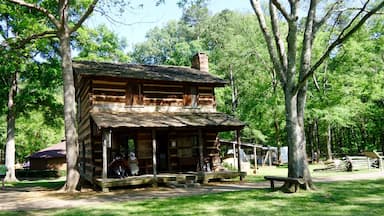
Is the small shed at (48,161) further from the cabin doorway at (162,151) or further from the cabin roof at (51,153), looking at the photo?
the cabin doorway at (162,151)

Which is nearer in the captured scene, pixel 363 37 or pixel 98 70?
pixel 98 70

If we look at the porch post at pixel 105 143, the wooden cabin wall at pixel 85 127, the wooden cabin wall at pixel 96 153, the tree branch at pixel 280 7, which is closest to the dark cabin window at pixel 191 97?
the wooden cabin wall at pixel 96 153

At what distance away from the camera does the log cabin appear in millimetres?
17734

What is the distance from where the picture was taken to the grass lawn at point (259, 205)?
9.44 meters

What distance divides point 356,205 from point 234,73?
107 ft

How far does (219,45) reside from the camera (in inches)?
1750

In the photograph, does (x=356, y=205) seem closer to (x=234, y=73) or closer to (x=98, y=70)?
(x=98, y=70)

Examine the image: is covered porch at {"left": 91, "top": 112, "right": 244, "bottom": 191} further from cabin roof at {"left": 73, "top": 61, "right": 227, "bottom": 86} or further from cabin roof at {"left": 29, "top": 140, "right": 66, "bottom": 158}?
cabin roof at {"left": 29, "top": 140, "right": 66, "bottom": 158}

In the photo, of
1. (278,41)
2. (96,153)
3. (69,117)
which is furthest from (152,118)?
(278,41)

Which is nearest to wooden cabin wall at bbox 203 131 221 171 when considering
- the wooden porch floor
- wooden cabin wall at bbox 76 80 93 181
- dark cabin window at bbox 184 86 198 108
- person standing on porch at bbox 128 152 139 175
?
dark cabin window at bbox 184 86 198 108

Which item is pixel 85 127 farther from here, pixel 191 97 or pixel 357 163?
pixel 357 163

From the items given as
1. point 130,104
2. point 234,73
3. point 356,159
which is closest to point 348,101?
point 356,159

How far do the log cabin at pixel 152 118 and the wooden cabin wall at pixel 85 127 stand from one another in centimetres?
6

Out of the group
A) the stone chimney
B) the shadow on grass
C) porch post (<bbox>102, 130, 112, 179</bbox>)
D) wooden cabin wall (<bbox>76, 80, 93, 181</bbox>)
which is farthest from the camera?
the stone chimney
